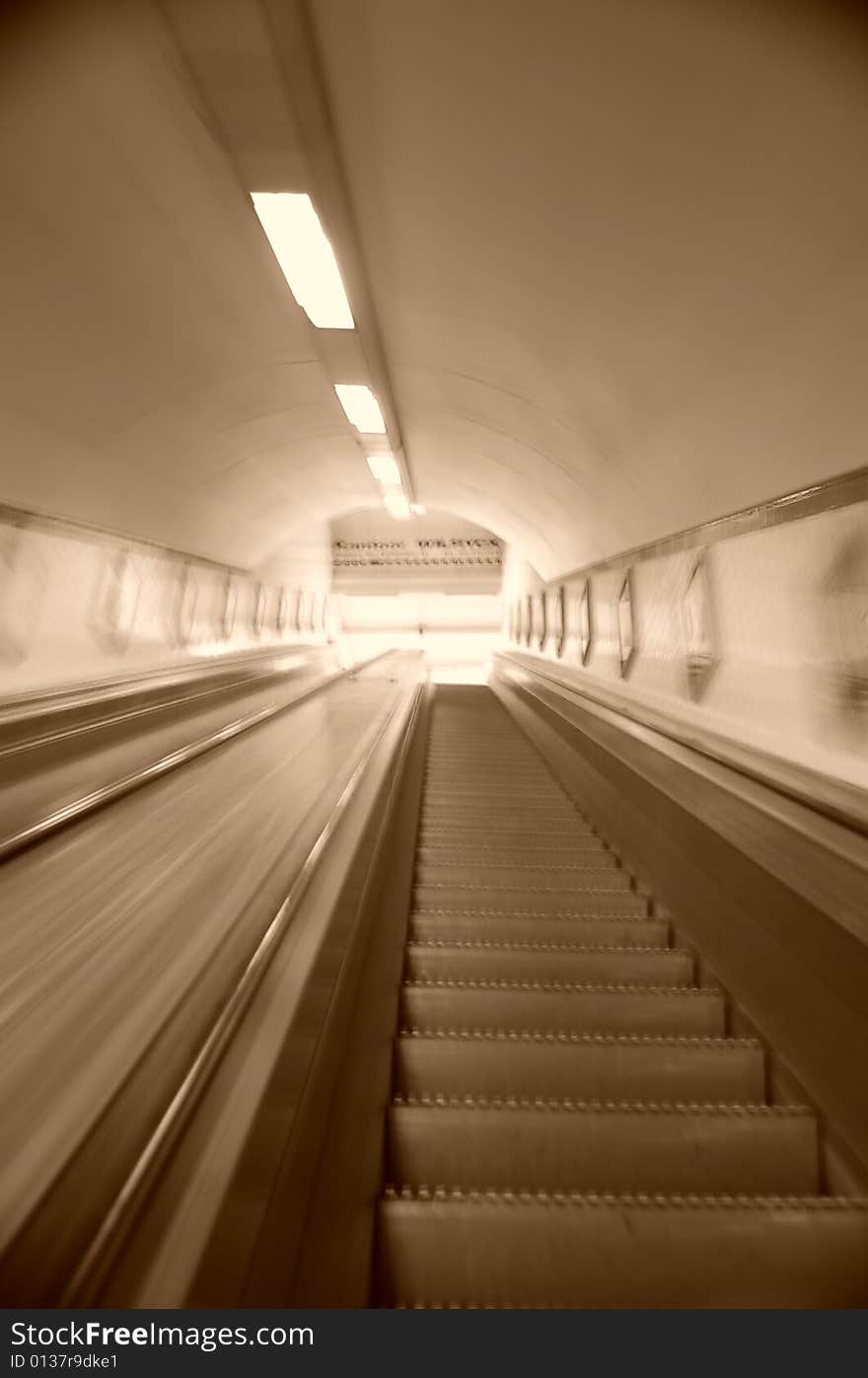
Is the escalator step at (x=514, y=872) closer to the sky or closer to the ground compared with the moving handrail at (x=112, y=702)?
closer to the ground

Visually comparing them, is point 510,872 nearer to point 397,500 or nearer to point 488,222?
point 488,222

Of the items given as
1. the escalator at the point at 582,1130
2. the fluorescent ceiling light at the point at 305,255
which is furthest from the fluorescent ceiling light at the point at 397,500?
the escalator at the point at 582,1130

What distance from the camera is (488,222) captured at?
11.4 ft

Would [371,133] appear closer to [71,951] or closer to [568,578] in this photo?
[71,951]

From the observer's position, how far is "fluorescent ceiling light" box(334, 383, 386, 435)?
588 cm

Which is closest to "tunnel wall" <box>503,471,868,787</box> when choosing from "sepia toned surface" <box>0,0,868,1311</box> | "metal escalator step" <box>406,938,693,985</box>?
"sepia toned surface" <box>0,0,868,1311</box>

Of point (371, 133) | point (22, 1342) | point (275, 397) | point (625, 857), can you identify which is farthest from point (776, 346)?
point (275, 397)

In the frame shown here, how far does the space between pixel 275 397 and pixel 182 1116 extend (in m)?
6.11

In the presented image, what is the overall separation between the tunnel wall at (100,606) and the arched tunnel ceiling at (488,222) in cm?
79

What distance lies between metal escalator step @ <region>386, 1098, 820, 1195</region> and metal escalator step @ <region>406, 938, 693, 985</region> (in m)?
0.84

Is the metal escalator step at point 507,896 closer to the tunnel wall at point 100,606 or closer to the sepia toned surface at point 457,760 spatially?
the sepia toned surface at point 457,760

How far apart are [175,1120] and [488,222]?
12.6 feet

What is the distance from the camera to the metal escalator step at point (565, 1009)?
239 centimetres

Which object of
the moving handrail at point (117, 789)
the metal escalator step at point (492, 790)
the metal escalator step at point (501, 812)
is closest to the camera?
the moving handrail at point (117, 789)
